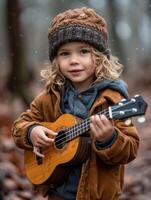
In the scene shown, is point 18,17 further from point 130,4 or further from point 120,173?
point 130,4

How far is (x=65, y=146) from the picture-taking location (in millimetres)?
4398

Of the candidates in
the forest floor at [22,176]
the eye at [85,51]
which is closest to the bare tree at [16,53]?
the forest floor at [22,176]

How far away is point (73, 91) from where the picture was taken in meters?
4.50

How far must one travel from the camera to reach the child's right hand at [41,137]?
4414 millimetres

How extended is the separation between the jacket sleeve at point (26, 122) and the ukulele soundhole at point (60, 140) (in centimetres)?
19

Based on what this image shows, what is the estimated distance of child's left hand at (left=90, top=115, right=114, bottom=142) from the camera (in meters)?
3.96

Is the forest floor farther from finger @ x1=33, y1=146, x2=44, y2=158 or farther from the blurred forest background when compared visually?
finger @ x1=33, y1=146, x2=44, y2=158

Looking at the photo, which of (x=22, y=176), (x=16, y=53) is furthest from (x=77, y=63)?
(x=16, y=53)

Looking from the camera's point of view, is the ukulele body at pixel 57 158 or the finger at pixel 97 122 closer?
the finger at pixel 97 122

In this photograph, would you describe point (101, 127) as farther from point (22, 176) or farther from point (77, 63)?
point (22, 176)

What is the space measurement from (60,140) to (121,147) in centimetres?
54

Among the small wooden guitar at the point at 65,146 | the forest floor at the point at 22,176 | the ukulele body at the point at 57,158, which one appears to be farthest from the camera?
the forest floor at the point at 22,176

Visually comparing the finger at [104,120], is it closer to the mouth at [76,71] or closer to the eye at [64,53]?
the mouth at [76,71]

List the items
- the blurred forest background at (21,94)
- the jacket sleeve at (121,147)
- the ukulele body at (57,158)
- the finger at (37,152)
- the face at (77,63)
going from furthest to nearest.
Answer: the blurred forest background at (21,94) < the finger at (37,152) < the face at (77,63) < the ukulele body at (57,158) < the jacket sleeve at (121,147)
